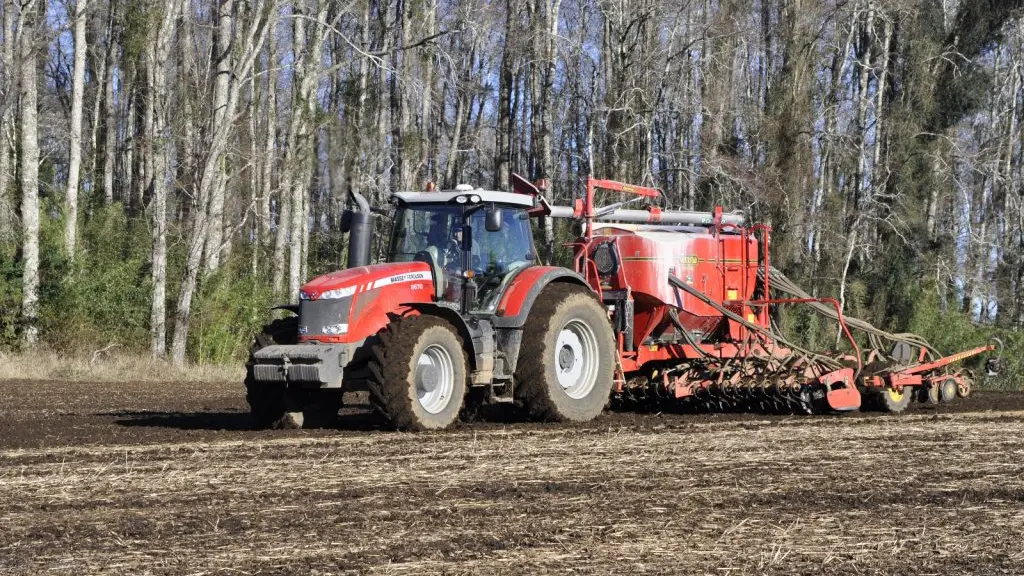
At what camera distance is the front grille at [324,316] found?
10328 millimetres

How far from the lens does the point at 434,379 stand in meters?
10.4

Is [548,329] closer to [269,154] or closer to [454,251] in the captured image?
[454,251]

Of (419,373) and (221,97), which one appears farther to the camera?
(221,97)

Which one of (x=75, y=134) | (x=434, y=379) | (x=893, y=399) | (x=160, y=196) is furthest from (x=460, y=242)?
(x=75, y=134)

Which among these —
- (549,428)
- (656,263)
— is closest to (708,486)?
(549,428)

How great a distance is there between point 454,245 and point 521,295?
2.44ft

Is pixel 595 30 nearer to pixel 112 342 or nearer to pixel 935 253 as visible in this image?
pixel 935 253

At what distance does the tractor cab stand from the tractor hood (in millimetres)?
470

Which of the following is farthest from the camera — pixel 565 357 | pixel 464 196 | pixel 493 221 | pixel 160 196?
pixel 160 196

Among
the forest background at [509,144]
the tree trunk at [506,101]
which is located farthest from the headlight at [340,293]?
the tree trunk at [506,101]

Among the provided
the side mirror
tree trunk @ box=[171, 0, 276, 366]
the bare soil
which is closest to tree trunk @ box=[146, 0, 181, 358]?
tree trunk @ box=[171, 0, 276, 366]

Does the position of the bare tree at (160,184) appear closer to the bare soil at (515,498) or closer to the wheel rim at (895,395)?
the bare soil at (515,498)

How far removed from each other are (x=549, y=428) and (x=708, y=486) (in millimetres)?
3480

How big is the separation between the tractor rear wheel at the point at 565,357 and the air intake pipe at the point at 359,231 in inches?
61.5
